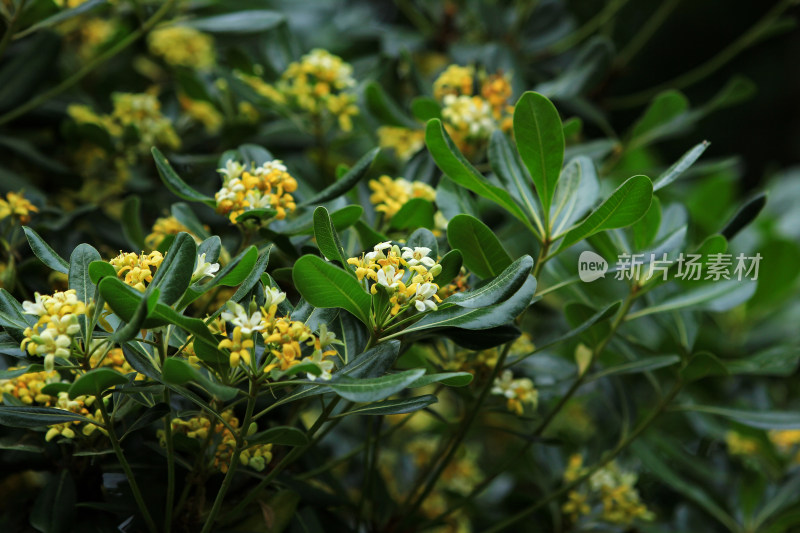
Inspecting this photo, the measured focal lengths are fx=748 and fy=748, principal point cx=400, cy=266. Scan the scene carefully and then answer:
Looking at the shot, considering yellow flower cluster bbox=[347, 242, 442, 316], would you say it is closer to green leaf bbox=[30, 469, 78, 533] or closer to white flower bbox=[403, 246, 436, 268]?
white flower bbox=[403, 246, 436, 268]

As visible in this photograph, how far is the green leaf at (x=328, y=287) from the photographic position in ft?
2.46

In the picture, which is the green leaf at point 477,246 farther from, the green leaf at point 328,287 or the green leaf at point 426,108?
the green leaf at point 426,108

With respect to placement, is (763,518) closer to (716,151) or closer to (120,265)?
(120,265)

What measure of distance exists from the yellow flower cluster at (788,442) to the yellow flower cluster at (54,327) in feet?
4.57

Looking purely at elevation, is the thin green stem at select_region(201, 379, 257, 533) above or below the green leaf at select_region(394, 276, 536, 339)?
below

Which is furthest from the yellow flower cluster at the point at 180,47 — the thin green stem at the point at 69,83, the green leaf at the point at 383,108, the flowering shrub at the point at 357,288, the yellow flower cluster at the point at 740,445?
the yellow flower cluster at the point at 740,445

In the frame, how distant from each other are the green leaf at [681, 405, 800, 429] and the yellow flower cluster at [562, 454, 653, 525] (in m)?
0.18

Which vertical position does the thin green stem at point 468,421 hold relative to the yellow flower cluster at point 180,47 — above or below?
below

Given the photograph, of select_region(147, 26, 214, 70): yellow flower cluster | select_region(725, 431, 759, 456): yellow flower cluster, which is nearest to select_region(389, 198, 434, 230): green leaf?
select_region(147, 26, 214, 70): yellow flower cluster

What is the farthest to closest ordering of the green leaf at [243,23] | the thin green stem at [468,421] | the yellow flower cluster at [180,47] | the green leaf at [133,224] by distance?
1. the yellow flower cluster at [180,47]
2. the green leaf at [243,23]
3. the green leaf at [133,224]
4. the thin green stem at [468,421]

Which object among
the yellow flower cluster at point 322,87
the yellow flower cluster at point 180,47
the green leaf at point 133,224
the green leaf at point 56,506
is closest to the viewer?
the green leaf at point 56,506

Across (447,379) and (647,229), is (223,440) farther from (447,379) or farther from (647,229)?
(647,229)

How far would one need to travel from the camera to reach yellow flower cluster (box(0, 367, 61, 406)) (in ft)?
2.91

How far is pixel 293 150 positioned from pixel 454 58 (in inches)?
16.4
